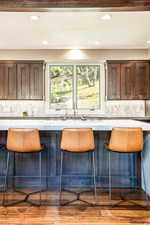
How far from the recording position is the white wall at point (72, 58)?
17.6 ft

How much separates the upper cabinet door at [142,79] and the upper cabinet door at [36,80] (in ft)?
8.38

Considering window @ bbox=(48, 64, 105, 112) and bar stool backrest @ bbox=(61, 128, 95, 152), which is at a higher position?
window @ bbox=(48, 64, 105, 112)

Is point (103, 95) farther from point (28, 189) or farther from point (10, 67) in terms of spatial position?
point (28, 189)

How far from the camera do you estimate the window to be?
5496mm

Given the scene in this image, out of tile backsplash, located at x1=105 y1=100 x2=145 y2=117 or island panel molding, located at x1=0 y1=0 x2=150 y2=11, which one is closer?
island panel molding, located at x1=0 y1=0 x2=150 y2=11

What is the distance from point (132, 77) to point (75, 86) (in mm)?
1560

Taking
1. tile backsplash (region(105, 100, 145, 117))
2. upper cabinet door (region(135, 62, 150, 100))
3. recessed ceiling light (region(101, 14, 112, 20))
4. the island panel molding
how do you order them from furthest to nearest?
tile backsplash (region(105, 100, 145, 117))
upper cabinet door (region(135, 62, 150, 100))
recessed ceiling light (region(101, 14, 112, 20))
the island panel molding

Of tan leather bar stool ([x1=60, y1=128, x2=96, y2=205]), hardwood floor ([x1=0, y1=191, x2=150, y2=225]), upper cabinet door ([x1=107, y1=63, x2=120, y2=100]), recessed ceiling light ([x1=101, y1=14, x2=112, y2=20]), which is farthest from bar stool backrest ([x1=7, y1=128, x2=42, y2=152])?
upper cabinet door ([x1=107, y1=63, x2=120, y2=100])

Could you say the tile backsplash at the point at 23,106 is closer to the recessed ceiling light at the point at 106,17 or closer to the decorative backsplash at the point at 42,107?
the decorative backsplash at the point at 42,107

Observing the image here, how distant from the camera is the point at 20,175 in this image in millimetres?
2873

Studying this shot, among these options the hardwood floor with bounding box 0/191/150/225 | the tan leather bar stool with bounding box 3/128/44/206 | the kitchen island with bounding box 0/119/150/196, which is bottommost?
the hardwood floor with bounding box 0/191/150/225

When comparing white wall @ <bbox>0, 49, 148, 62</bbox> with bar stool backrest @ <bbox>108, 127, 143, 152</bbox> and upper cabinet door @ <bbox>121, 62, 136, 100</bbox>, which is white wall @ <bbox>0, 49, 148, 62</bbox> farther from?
bar stool backrest @ <bbox>108, 127, 143, 152</bbox>

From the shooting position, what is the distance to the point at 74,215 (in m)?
2.22

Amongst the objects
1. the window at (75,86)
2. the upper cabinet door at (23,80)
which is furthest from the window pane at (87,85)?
the upper cabinet door at (23,80)
